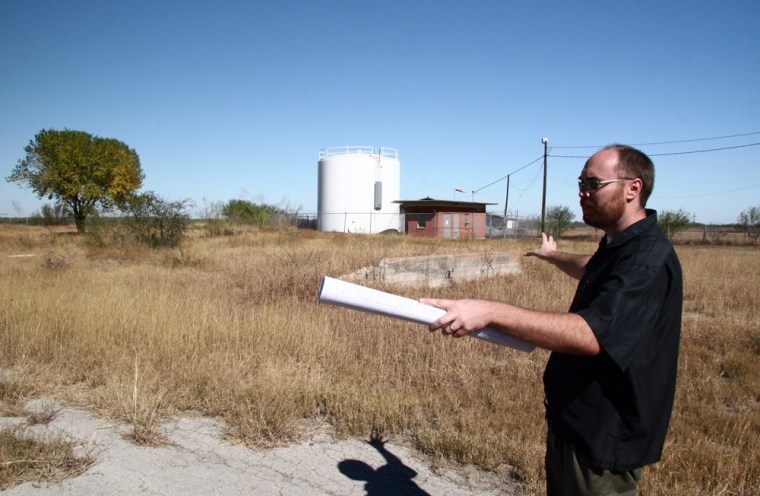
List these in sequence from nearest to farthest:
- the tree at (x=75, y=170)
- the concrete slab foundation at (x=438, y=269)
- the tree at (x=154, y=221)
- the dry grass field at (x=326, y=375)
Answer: the dry grass field at (x=326, y=375), the concrete slab foundation at (x=438, y=269), the tree at (x=154, y=221), the tree at (x=75, y=170)

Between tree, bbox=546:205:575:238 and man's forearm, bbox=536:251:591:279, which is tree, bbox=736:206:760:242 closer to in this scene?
tree, bbox=546:205:575:238

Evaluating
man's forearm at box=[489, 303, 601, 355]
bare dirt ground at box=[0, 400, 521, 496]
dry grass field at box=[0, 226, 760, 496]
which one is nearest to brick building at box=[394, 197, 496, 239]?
dry grass field at box=[0, 226, 760, 496]

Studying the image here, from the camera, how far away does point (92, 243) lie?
53.0 ft

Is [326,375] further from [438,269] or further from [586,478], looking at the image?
[438,269]

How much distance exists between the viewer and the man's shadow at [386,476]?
2.78m

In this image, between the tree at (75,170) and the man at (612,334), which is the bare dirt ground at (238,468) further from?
the tree at (75,170)

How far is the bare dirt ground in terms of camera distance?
106 inches

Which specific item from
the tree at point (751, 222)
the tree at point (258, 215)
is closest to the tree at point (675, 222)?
the tree at point (751, 222)

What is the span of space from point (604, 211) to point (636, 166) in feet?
0.60

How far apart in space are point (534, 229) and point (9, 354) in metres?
35.8

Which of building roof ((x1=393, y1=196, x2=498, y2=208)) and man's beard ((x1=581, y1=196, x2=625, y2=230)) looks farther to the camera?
building roof ((x1=393, y1=196, x2=498, y2=208))

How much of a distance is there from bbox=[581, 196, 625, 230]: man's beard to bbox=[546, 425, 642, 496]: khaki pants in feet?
2.66

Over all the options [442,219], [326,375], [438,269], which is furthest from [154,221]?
[442,219]

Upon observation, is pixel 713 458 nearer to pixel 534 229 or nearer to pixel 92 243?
pixel 92 243
